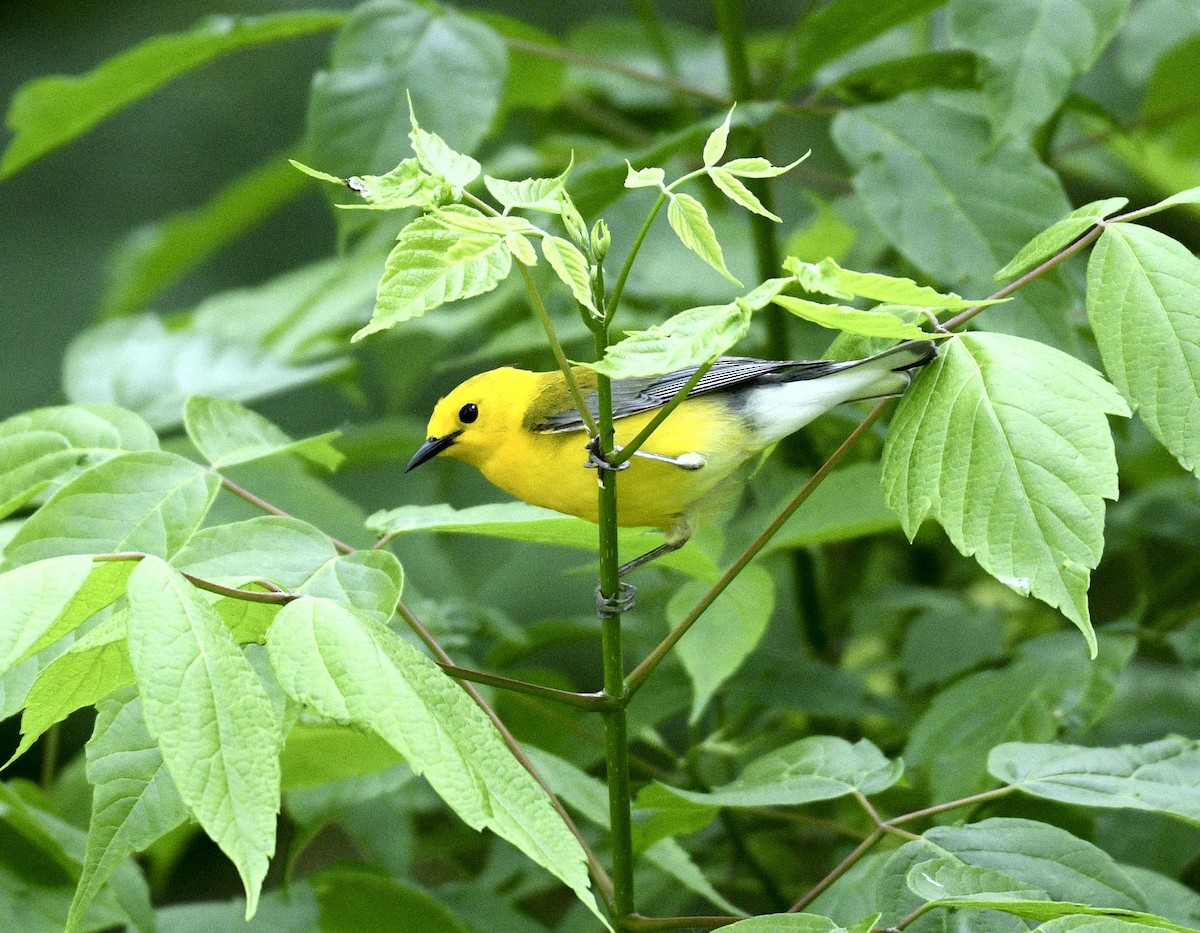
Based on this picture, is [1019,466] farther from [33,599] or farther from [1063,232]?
[33,599]

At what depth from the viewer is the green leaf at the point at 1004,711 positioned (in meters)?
1.71

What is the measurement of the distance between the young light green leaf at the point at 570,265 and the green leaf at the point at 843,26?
129 centimetres

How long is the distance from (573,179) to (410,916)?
1131mm

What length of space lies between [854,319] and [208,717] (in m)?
0.57

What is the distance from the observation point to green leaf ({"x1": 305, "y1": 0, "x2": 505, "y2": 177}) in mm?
2076

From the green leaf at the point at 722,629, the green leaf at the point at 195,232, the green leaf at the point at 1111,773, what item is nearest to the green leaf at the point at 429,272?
the green leaf at the point at 1111,773

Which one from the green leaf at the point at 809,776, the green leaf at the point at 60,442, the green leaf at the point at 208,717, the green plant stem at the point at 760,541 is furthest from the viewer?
the green leaf at the point at 60,442

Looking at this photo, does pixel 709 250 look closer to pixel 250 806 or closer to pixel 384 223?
pixel 250 806

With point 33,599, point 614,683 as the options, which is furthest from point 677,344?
point 33,599

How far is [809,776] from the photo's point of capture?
1438 millimetres

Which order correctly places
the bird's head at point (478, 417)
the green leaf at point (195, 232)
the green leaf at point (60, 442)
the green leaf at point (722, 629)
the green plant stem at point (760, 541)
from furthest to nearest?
the green leaf at point (195, 232), the bird's head at point (478, 417), the green leaf at point (722, 629), the green leaf at point (60, 442), the green plant stem at point (760, 541)

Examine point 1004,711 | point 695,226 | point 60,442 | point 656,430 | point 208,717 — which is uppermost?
point 695,226

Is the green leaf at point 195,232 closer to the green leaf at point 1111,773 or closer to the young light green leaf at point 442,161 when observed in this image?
the young light green leaf at point 442,161

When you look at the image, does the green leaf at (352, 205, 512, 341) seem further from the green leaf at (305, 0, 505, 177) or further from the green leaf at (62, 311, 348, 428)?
the green leaf at (62, 311, 348, 428)
